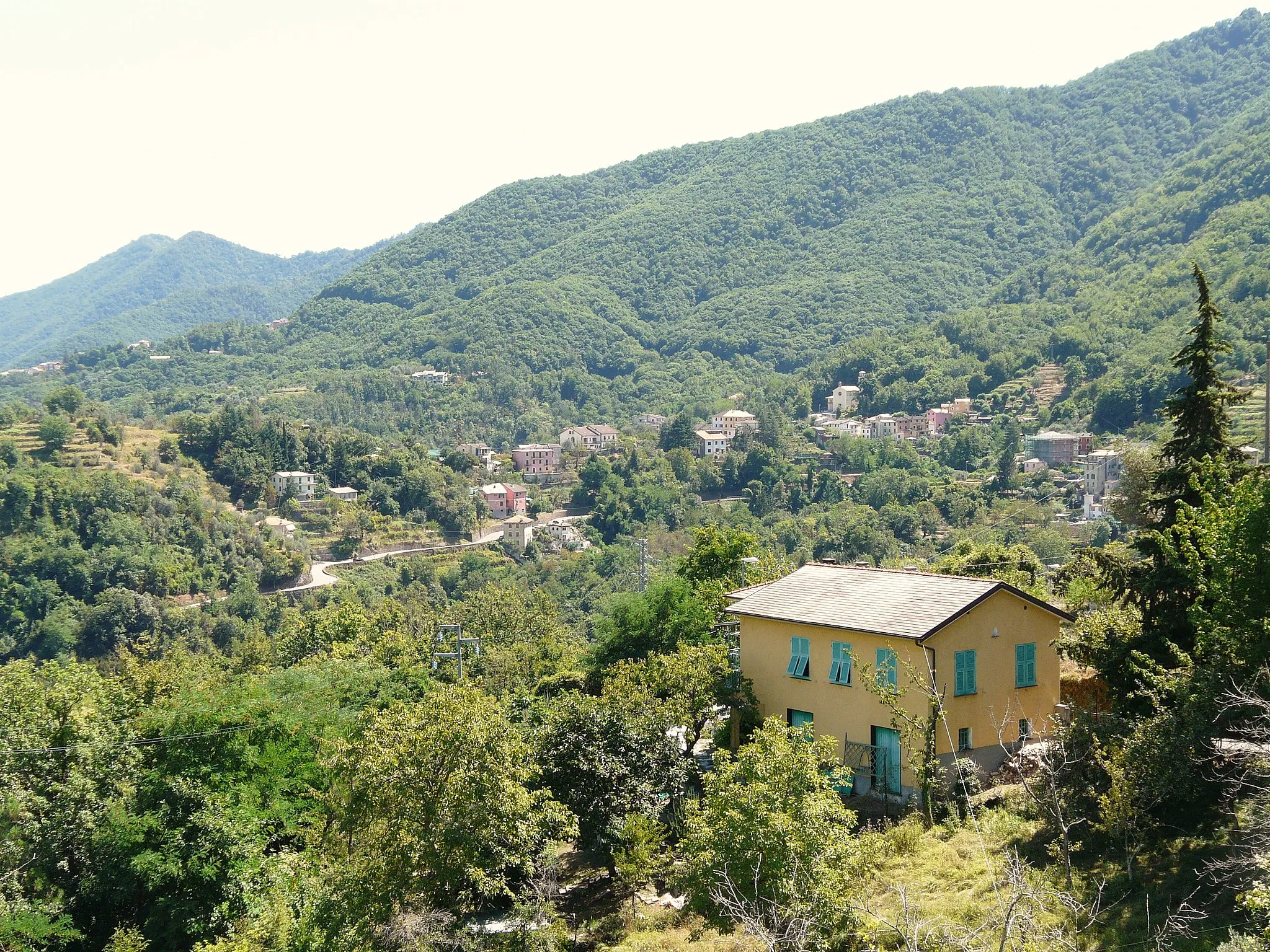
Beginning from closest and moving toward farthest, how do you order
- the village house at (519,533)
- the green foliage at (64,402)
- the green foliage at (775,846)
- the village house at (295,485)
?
1. the green foliage at (775,846)
2. the green foliage at (64,402)
3. the village house at (519,533)
4. the village house at (295,485)

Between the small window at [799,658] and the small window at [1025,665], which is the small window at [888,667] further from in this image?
the small window at [1025,665]

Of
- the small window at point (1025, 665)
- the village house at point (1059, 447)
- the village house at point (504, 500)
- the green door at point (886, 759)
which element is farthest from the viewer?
the village house at point (504, 500)

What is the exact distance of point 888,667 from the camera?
19.4 metres

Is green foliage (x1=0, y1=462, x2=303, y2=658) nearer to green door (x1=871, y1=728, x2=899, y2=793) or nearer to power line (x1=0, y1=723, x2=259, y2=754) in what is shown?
power line (x1=0, y1=723, x2=259, y2=754)

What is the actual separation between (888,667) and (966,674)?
4.89ft

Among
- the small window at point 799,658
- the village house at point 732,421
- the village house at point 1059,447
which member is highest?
the small window at point 799,658

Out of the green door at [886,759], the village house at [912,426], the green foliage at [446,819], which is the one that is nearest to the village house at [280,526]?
the village house at [912,426]

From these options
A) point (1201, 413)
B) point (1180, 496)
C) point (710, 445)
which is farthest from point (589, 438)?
point (1201, 413)

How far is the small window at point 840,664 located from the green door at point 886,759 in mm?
1082

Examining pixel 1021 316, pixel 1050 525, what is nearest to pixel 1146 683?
pixel 1050 525

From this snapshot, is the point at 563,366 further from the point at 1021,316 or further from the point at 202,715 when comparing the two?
the point at 202,715

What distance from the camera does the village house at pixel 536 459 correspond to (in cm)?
13662

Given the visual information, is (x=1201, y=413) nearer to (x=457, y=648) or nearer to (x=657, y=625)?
(x=657, y=625)

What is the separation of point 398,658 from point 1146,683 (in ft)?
84.6
